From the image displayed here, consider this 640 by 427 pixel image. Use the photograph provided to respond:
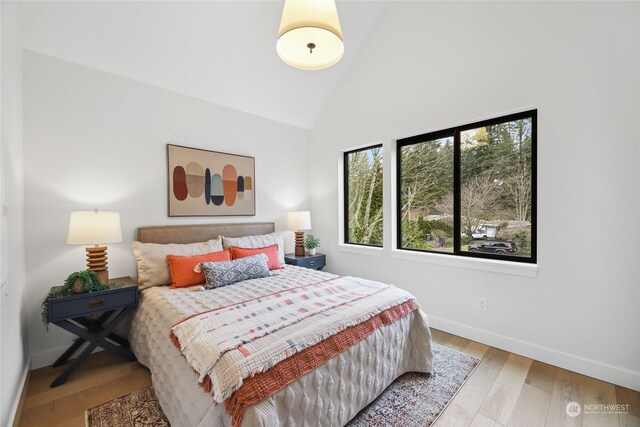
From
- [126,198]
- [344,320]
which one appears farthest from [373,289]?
[126,198]

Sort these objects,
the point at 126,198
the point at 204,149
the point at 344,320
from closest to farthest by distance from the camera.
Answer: the point at 344,320 → the point at 126,198 → the point at 204,149

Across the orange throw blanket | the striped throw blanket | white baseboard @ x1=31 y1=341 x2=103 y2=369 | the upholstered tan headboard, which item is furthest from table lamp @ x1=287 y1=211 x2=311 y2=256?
white baseboard @ x1=31 y1=341 x2=103 y2=369

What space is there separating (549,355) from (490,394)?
776mm

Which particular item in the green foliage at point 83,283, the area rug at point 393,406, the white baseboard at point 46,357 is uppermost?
the green foliage at point 83,283

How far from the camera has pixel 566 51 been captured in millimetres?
2141

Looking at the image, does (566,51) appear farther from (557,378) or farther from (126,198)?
(126,198)

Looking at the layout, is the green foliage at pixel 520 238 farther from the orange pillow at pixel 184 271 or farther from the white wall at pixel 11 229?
the white wall at pixel 11 229

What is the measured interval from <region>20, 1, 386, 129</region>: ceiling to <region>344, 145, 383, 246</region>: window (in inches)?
43.2

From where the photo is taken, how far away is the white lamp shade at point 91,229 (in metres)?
2.12

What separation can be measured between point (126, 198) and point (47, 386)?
154cm

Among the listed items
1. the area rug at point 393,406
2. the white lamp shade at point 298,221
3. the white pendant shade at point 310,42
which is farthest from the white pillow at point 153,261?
the white pendant shade at point 310,42

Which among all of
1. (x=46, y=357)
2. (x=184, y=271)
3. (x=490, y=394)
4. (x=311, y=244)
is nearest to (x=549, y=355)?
(x=490, y=394)

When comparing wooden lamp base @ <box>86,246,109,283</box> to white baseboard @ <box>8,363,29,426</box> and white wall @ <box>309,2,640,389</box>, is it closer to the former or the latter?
white baseboard @ <box>8,363,29,426</box>

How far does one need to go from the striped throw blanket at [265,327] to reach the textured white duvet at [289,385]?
0.38 feet
